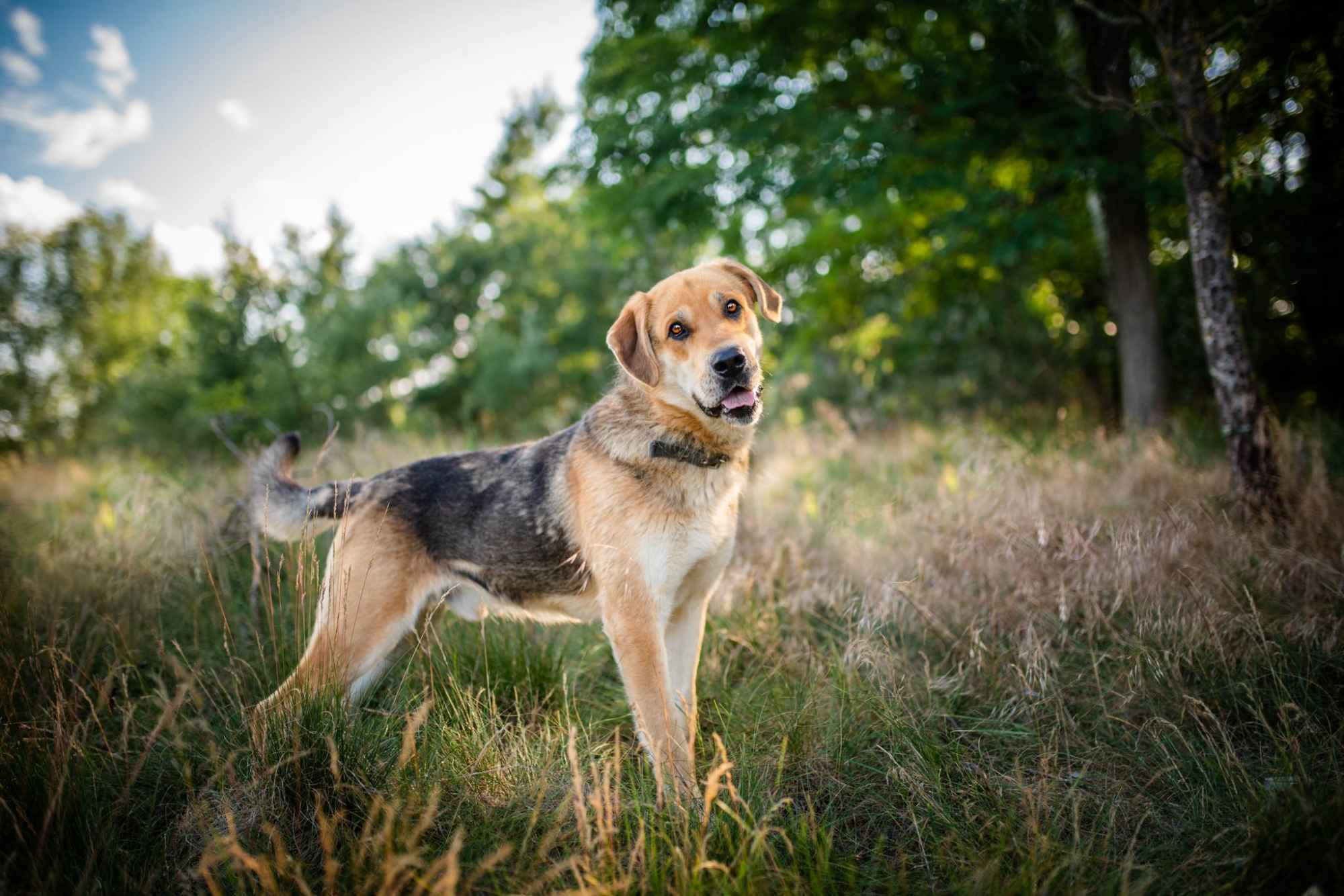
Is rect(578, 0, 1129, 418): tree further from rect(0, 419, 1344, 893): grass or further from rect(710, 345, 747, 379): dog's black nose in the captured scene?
rect(710, 345, 747, 379): dog's black nose

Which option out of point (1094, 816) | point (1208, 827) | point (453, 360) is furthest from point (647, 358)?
point (453, 360)

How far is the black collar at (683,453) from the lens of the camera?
3.17m

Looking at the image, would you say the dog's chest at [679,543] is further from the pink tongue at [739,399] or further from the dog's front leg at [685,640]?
the pink tongue at [739,399]

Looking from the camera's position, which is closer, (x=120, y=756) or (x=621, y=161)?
(x=120, y=756)

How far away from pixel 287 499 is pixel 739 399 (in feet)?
8.77

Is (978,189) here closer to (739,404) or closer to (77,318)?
(739,404)

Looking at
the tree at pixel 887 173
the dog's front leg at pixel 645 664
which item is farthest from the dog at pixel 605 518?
the tree at pixel 887 173

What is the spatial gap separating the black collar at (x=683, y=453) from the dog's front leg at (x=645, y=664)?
0.66 m

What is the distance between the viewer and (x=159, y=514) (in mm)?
5418

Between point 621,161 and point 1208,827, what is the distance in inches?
369

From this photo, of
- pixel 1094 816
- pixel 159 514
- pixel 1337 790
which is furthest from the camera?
pixel 159 514

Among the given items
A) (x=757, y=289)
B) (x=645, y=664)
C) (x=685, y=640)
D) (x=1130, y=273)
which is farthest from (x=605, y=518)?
(x=1130, y=273)

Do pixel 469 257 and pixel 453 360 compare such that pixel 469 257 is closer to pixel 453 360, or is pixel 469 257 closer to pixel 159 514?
pixel 453 360

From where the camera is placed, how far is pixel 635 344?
3.38 meters
